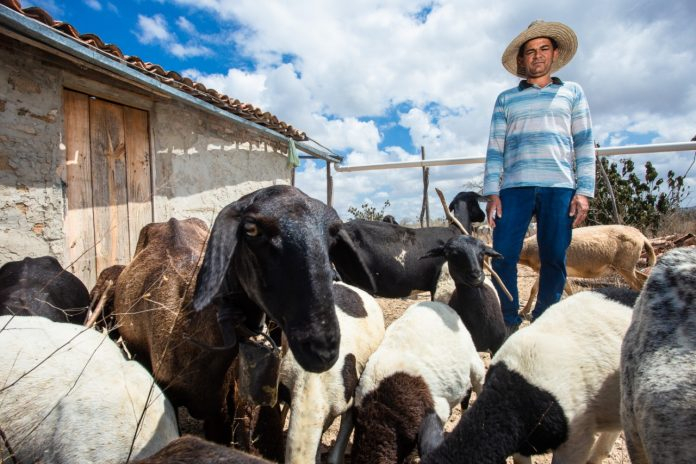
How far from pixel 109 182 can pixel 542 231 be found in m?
4.78

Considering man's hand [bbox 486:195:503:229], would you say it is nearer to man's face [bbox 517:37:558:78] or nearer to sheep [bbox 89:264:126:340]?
man's face [bbox 517:37:558:78]

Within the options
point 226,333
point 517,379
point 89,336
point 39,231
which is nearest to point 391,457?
point 517,379

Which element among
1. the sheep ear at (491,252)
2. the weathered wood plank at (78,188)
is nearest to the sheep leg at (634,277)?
the sheep ear at (491,252)

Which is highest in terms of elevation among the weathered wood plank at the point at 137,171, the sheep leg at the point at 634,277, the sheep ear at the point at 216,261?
the weathered wood plank at the point at 137,171

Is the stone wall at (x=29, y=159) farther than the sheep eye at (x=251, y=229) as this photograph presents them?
Yes

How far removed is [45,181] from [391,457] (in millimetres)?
4039

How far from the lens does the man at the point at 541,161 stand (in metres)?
3.47

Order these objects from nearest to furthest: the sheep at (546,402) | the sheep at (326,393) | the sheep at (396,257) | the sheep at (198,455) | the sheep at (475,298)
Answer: the sheep at (198,455) → the sheep at (546,402) → the sheep at (326,393) → the sheep at (475,298) → the sheep at (396,257)

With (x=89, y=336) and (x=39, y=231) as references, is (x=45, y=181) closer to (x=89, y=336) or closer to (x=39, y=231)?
(x=39, y=231)

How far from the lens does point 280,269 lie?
5.29 ft

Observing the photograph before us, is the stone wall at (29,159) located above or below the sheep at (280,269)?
above

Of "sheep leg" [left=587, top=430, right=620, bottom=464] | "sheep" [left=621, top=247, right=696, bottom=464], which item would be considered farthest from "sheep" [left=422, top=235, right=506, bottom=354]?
"sheep" [left=621, top=247, right=696, bottom=464]

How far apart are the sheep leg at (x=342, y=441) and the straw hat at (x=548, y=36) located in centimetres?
342

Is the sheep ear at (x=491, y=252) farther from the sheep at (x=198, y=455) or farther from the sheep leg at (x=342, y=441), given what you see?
the sheep at (x=198, y=455)
